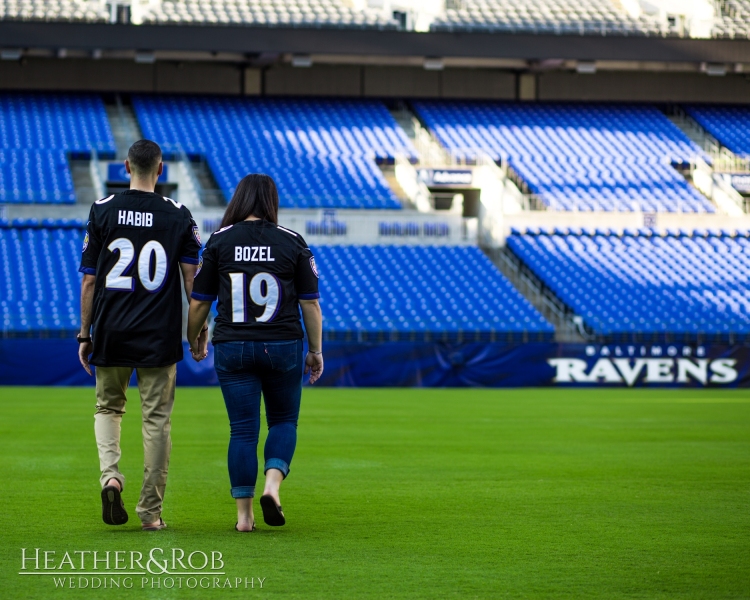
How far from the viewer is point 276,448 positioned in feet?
20.8

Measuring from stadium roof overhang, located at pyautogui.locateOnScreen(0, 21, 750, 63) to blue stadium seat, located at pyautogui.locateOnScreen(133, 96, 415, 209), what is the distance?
211cm

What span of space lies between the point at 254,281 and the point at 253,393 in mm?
607

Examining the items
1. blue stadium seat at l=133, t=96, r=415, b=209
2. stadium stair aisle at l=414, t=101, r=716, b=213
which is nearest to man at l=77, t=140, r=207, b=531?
blue stadium seat at l=133, t=96, r=415, b=209

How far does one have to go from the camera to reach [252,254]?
6.27 metres

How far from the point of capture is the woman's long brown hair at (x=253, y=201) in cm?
634

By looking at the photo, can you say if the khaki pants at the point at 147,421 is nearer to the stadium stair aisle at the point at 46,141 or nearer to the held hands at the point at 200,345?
the held hands at the point at 200,345

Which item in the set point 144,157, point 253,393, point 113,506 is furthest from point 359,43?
point 113,506

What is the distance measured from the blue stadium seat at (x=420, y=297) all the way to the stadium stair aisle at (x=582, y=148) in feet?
Answer: 15.9

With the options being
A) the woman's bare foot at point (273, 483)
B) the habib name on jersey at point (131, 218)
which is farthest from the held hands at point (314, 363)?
the habib name on jersey at point (131, 218)

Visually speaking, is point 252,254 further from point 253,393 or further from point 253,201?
point 253,393

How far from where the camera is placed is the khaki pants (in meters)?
6.26

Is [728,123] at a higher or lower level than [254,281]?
higher

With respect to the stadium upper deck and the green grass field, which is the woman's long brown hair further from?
the stadium upper deck

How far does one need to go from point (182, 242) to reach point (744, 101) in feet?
126
